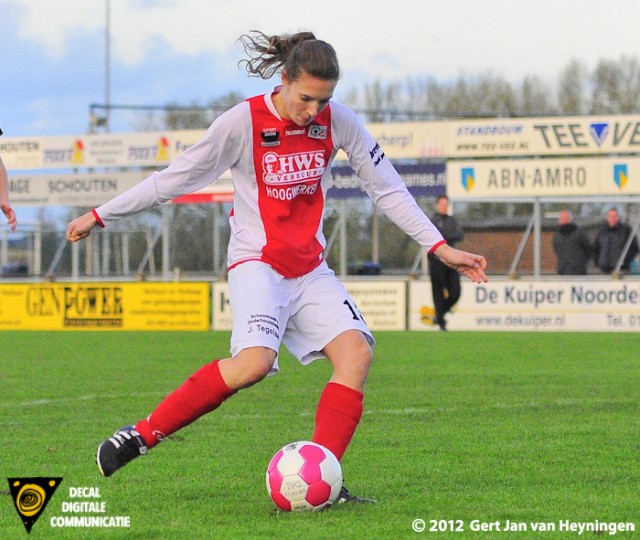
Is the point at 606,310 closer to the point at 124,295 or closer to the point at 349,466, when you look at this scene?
the point at 124,295

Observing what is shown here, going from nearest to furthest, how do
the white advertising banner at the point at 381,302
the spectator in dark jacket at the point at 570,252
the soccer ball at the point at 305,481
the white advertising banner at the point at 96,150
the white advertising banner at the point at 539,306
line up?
1. the soccer ball at the point at 305,481
2. the white advertising banner at the point at 539,306
3. the spectator in dark jacket at the point at 570,252
4. the white advertising banner at the point at 381,302
5. the white advertising banner at the point at 96,150

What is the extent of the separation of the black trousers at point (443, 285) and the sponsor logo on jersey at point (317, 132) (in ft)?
47.0

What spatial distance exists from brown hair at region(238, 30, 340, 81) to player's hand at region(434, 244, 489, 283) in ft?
3.02

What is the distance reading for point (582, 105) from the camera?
51.4m

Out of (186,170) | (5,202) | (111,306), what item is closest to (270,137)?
(186,170)

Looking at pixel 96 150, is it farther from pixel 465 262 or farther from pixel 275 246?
pixel 465 262

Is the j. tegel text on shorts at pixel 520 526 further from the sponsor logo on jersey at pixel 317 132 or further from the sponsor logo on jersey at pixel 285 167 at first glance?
the sponsor logo on jersey at pixel 317 132

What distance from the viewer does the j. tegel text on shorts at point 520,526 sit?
14.0ft

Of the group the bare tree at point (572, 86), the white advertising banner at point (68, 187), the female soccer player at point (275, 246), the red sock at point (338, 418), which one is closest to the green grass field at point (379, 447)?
the red sock at point (338, 418)

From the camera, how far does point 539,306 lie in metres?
22.2

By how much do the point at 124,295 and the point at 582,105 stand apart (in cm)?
3197

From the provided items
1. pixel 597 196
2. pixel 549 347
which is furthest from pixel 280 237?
pixel 597 196

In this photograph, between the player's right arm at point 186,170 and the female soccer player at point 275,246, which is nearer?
the female soccer player at point 275,246

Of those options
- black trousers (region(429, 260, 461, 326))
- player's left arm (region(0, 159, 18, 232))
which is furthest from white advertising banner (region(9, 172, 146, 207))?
player's left arm (region(0, 159, 18, 232))
